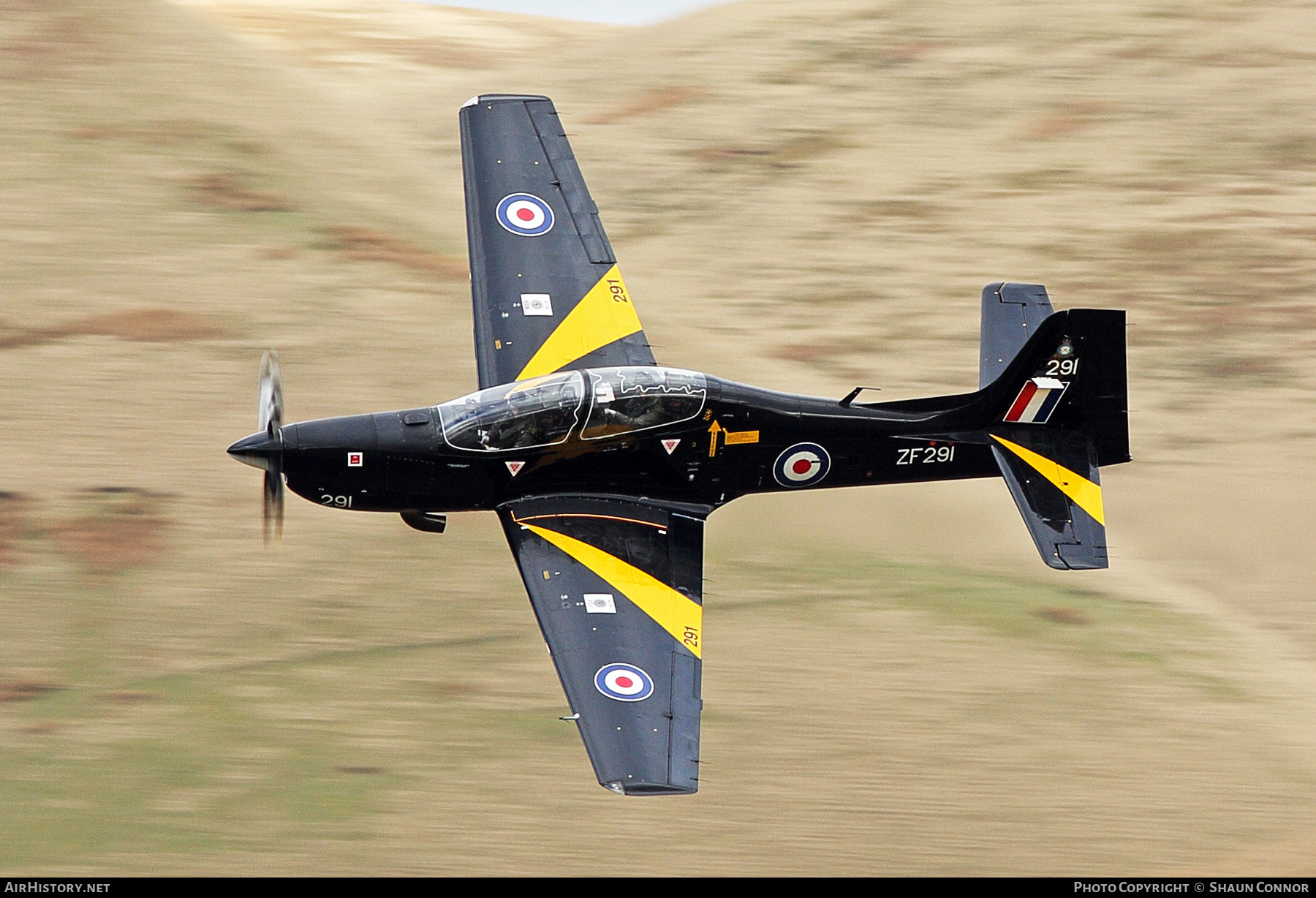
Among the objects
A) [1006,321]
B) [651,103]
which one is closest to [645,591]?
[1006,321]

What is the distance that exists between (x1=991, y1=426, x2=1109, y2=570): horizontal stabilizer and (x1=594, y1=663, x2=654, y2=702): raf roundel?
15.9 ft

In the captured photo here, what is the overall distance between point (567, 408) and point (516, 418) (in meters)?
0.57

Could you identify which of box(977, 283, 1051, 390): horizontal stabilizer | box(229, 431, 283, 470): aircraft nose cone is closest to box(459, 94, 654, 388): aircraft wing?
box(229, 431, 283, 470): aircraft nose cone

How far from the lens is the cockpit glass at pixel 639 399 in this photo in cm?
1527

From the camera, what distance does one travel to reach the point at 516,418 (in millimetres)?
15125

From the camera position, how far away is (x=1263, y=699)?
1642 centimetres

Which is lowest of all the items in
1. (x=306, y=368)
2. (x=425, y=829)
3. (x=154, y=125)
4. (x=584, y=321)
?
(x=425, y=829)

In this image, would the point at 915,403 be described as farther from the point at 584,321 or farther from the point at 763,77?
the point at 763,77

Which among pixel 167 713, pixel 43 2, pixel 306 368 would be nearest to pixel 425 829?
pixel 167 713

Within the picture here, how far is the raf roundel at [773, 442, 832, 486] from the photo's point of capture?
16.2m

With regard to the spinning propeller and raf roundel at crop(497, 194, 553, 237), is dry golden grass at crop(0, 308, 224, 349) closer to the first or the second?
raf roundel at crop(497, 194, 553, 237)

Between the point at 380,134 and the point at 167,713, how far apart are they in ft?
58.8

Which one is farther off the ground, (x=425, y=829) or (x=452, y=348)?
(x=452, y=348)

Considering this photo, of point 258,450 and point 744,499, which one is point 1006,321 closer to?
point 744,499
